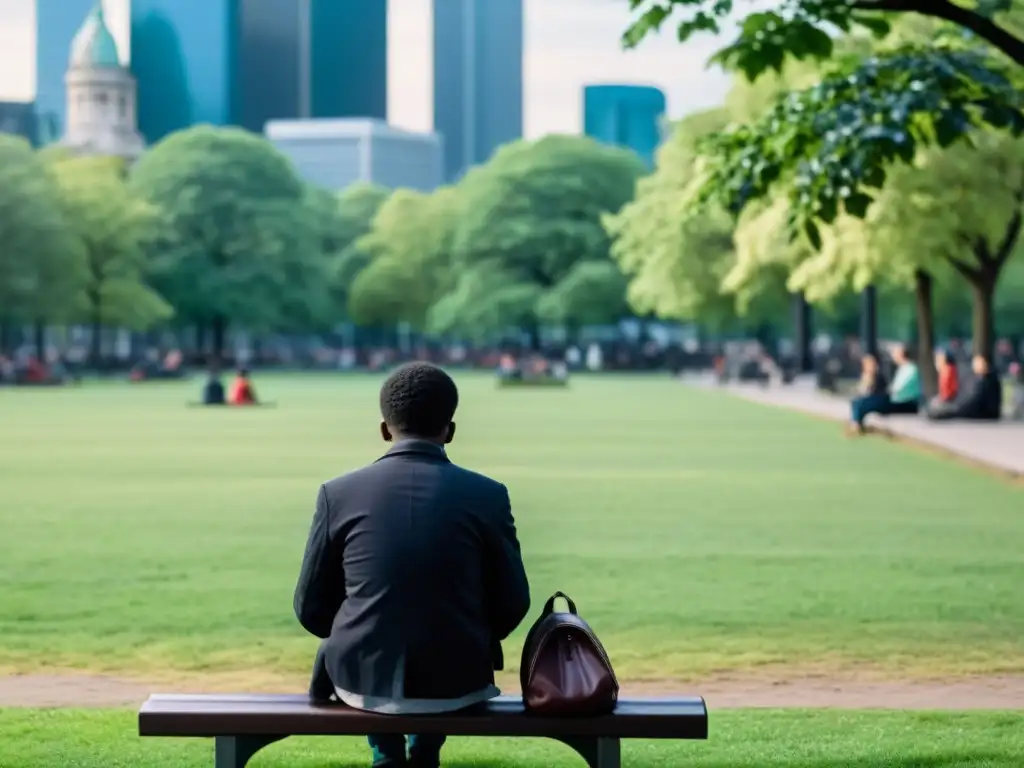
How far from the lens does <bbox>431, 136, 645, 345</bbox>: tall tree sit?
299 ft

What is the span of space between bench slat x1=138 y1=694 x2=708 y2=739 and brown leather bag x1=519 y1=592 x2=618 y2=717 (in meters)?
0.07

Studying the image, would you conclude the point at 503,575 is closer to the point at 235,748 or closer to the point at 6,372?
the point at 235,748

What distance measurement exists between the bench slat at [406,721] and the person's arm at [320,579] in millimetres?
269

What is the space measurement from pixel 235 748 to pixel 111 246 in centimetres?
8250

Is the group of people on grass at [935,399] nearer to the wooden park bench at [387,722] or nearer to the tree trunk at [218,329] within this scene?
the wooden park bench at [387,722]

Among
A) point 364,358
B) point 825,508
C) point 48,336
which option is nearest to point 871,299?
point 825,508

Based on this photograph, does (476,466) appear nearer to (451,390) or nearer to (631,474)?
(631,474)

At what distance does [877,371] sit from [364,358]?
85.3 meters

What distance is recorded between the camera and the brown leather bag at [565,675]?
19.0ft

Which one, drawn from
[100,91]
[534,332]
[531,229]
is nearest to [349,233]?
[534,332]

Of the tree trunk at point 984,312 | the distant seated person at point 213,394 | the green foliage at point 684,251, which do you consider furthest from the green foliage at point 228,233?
the tree trunk at point 984,312

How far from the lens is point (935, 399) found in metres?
37.1

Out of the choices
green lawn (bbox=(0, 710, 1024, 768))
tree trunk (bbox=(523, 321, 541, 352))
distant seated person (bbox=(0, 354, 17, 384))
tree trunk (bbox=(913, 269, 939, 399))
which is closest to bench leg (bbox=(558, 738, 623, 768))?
green lawn (bbox=(0, 710, 1024, 768))

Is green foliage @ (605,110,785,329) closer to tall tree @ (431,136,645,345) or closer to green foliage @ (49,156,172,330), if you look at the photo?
tall tree @ (431,136,645,345)
